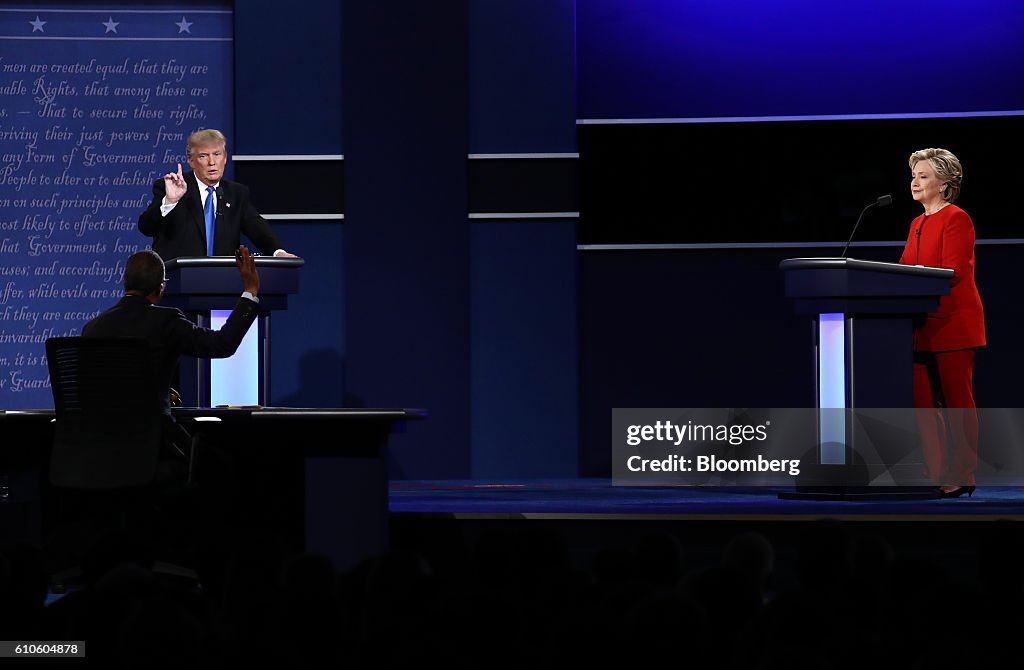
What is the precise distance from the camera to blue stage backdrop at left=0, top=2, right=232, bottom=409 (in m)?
6.50

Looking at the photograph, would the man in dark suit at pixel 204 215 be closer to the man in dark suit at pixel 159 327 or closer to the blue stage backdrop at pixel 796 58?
the man in dark suit at pixel 159 327

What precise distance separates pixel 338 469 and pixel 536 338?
283cm

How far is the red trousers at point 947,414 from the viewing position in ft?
14.9

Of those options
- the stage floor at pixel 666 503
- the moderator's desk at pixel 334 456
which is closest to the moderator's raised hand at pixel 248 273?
the moderator's desk at pixel 334 456

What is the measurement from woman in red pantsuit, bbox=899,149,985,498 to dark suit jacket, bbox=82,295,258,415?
2510 mm

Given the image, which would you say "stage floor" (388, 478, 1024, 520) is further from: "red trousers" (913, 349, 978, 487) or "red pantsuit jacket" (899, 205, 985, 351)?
"red pantsuit jacket" (899, 205, 985, 351)

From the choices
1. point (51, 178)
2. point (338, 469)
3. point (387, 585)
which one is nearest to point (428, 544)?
point (338, 469)

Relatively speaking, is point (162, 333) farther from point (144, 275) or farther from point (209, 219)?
point (209, 219)

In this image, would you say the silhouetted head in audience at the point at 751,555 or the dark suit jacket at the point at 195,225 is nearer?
the silhouetted head in audience at the point at 751,555

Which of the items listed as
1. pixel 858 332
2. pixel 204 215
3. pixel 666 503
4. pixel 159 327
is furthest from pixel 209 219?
pixel 858 332

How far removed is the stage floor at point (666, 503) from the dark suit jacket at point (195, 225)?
1.26 meters

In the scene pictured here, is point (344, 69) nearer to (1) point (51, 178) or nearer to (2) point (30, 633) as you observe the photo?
(1) point (51, 178)

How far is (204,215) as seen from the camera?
203 inches

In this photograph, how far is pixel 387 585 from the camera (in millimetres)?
2018
